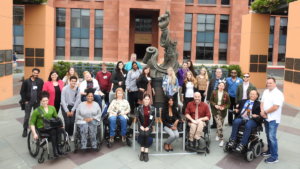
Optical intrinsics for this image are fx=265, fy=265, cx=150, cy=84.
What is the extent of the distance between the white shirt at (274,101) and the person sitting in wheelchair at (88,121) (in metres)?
4.09

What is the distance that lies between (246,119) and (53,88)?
511 cm

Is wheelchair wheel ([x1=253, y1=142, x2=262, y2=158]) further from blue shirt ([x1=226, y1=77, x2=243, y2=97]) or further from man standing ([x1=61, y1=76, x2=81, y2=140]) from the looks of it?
man standing ([x1=61, y1=76, x2=81, y2=140])

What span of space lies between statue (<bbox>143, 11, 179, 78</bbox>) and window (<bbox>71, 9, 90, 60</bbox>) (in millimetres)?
25444

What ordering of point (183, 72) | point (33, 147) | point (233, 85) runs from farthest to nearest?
point (183, 72) < point (233, 85) < point (33, 147)

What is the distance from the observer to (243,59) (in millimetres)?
18406

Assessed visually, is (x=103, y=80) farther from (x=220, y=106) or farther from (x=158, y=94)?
(x=220, y=106)

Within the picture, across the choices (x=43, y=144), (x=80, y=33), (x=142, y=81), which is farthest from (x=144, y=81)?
(x=80, y=33)

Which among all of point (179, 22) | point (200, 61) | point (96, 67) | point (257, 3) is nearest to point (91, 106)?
point (257, 3)

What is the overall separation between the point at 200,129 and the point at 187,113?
0.55 m

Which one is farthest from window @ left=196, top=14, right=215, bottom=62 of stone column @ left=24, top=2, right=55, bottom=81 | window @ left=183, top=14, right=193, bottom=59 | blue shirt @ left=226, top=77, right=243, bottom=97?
blue shirt @ left=226, top=77, right=243, bottom=97

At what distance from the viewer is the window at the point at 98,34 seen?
32.6m

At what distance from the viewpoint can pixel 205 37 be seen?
34.0 meters

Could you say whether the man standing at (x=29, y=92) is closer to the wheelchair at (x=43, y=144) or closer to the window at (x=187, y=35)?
the wheelchair at (x=43, y=144)

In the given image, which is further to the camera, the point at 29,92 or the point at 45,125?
the point at 29,92
